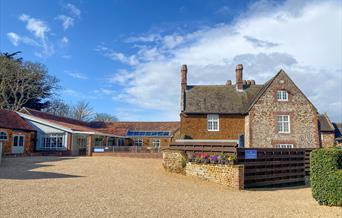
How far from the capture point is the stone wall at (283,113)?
2514cm

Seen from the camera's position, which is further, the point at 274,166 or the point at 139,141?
the point at 139,141

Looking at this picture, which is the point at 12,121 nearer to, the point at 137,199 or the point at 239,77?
the point at 239,77

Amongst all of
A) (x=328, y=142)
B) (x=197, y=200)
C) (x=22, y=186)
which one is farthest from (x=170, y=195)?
(x=328, y=142)

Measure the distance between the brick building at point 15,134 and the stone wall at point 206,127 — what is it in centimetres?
1590

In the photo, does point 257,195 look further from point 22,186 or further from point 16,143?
point 16,143

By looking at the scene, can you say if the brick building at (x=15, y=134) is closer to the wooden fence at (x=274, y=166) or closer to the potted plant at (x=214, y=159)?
the potted plant at (x=214, y=159)

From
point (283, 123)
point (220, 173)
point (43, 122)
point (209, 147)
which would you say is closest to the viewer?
point (220, 173)

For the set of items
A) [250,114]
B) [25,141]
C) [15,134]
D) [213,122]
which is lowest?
[25,141]

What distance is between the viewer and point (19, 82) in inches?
1590

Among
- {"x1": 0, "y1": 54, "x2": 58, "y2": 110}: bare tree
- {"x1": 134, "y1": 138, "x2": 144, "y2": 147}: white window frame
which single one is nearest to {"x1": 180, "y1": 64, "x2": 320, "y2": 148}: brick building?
{"x1": 134, "y1": 138, "x2": 144, "y2": 147}: white window frame

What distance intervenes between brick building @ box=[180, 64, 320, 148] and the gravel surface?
1339 cm

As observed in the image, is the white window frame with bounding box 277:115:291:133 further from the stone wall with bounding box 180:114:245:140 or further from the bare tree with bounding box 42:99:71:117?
the bare tree with bounding box 42:99:71:117

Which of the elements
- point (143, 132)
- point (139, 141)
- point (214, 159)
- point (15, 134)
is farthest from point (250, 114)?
point (15, 134)

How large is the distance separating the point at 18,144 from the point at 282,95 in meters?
25.5
